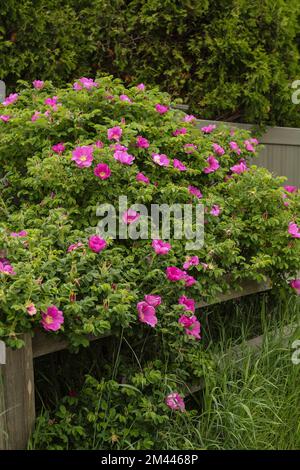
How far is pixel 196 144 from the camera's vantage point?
3.93 metres

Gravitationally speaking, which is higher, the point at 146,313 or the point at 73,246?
the point at 73,246

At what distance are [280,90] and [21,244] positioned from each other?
3.77 metres

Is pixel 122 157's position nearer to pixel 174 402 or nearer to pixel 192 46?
pixel 174 402

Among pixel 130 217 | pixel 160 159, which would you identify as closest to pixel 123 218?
pixel 130 217

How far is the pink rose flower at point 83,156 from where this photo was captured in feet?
10.4

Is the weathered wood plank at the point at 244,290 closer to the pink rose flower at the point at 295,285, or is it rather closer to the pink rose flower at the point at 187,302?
the pink rose flower at the point at 295,285

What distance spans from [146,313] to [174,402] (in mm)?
394

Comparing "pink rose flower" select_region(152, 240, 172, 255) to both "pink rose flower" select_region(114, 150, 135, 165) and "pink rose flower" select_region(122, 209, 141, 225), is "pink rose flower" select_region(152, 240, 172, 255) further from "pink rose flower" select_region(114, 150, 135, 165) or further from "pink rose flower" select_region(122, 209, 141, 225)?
"pink rose flower" select_region(114, 150, 135, 165)

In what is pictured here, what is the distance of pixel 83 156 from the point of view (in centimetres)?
320

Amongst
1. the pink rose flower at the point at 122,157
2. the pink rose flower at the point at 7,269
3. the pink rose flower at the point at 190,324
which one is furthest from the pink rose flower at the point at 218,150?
the pink rose flower at the point at 7,269

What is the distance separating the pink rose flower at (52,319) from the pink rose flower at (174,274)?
67cm
